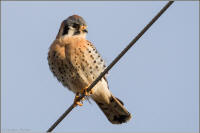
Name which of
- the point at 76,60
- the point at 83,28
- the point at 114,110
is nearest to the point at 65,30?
the point at 83,28

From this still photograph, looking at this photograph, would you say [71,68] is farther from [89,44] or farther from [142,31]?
[142,31]

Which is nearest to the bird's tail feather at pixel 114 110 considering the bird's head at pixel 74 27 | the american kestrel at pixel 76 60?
the american kestrel at pixel 76 60

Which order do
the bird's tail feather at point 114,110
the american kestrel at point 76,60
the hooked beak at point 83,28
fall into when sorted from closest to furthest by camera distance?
the american kestrel at point 76,60 → the hooked beak at point 83,28 → the bird's tail feather at point 114,110

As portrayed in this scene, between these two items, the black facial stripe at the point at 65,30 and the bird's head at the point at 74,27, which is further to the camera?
the black facial stripe at the point at 65,30

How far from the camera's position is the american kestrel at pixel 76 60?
19.3ft

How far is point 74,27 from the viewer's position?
6.18 metres

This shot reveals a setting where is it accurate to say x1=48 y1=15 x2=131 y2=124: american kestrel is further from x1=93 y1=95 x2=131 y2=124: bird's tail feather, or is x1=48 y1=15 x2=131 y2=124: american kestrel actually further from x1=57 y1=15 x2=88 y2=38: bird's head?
x1=93 y1=95 x2=131 y2=124: bird's tail feather

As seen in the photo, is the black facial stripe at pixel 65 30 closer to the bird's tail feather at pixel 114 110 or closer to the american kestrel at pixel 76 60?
the american kestrel at pixel 76 60

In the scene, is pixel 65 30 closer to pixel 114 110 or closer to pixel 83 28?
pixel 83 28

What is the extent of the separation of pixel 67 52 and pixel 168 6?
8.14 ft

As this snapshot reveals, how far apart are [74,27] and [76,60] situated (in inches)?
21.4

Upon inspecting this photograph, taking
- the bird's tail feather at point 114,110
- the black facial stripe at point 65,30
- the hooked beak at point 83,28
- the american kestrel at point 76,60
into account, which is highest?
the hooked beak at point 83,28

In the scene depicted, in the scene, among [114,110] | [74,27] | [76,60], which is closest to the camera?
[76,60]

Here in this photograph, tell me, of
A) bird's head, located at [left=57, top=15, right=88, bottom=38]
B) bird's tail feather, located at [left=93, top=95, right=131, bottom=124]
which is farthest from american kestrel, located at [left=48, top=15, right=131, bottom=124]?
bird's tail feather, located at [left=93, top=95, right=131, bottom=124]
